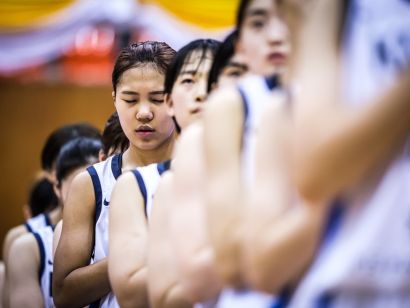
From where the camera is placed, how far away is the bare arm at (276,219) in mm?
1863

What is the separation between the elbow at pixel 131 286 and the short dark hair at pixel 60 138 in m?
2.29

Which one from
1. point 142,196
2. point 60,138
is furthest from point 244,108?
point 60,138

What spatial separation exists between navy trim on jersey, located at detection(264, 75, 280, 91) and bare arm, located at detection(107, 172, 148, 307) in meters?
0.78

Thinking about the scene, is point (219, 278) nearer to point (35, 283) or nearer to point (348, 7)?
point (348, 7)

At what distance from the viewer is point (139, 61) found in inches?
141

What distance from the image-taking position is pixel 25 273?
4.54 meters

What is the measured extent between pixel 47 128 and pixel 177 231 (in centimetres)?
715

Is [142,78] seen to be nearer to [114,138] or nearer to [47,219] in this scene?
[114,138]

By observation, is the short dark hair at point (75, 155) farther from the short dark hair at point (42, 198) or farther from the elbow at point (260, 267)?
the elbow at point (260, 267)

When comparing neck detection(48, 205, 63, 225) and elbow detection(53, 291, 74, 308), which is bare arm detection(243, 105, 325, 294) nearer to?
elbow detection(53, 291, 74, 308)

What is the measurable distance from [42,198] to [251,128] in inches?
146

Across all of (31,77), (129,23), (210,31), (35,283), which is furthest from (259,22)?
(31,77)

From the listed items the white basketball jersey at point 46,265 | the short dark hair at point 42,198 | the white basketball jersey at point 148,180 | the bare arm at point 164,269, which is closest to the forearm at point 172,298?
the bare arm at point 164,269

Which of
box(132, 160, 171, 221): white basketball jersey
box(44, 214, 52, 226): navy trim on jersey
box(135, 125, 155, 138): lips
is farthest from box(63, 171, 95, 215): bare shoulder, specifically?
box(44, 214, 52, 226): navy trim on jersey
